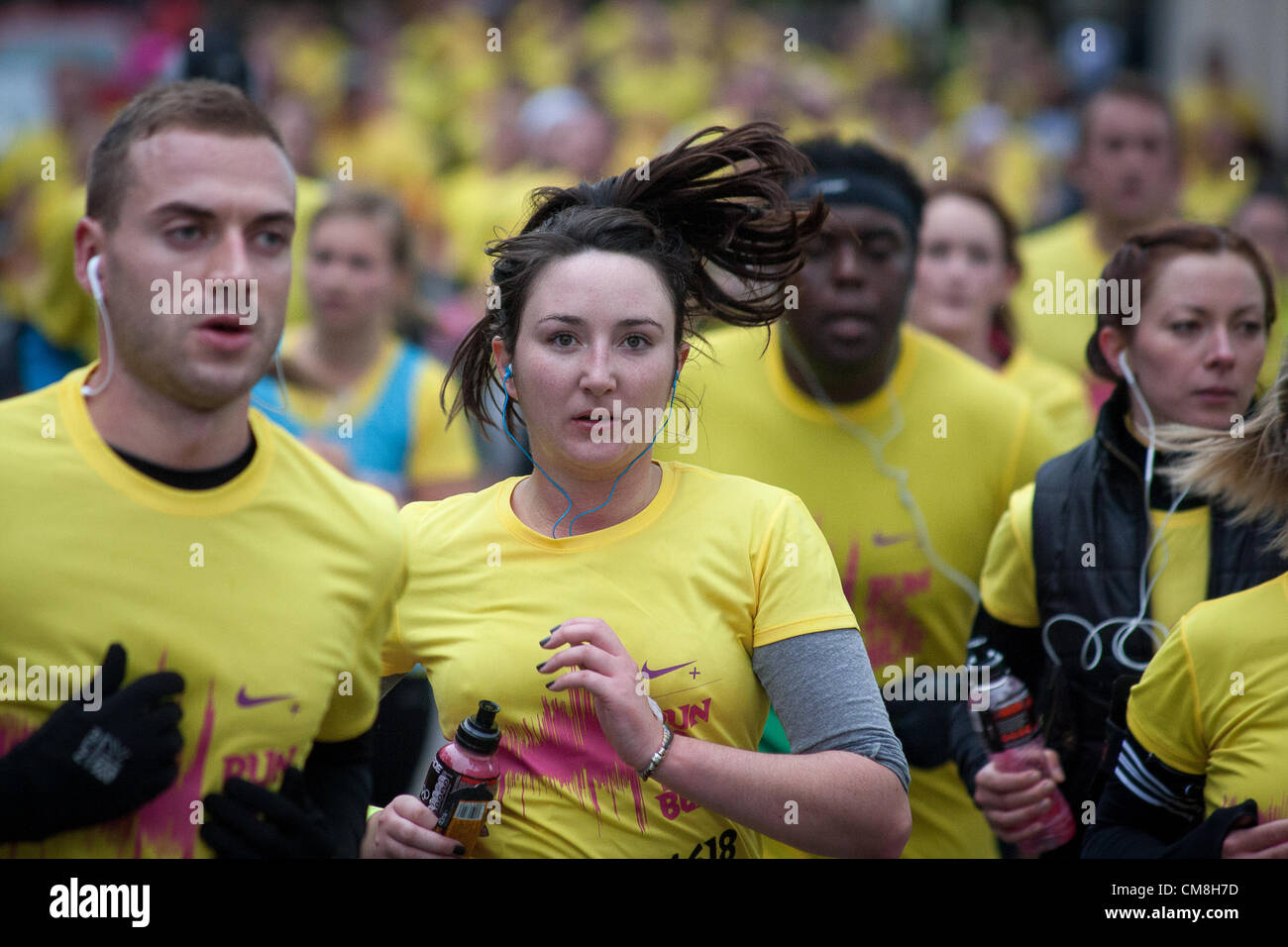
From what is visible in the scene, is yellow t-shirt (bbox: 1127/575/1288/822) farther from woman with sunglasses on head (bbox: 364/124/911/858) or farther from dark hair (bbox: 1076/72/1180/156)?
dark hair (bbox: 1076/72/1180/156)

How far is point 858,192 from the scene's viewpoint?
3.77 metres

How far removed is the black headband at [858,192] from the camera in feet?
12.3

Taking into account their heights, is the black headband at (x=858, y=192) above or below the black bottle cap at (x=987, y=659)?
above

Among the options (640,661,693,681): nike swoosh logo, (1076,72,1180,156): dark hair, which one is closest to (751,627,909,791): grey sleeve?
(640,661,693,681): nike swoosh logo

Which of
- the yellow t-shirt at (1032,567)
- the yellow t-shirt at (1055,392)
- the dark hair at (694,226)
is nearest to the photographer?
the dark hair at (694,226)

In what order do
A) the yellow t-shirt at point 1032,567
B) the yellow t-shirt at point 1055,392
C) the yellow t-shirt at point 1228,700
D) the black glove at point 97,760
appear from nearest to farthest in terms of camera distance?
1. the black glove at point 97,760
2. the yellow t-shirt at point 1228,700
3. the yellow t-shirt at point 1032,567
4. the yellow t-shirt at point 1055,392

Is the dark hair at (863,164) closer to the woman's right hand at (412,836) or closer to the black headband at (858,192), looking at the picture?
the black headband at (858,192)

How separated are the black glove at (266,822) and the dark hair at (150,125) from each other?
37.7 inches

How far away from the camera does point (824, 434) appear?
3.62m

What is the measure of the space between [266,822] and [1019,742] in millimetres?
→ 1467

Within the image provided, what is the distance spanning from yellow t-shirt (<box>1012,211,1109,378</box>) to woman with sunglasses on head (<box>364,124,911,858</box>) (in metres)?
2.45

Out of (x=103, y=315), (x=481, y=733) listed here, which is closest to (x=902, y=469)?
(x=481, y=733)

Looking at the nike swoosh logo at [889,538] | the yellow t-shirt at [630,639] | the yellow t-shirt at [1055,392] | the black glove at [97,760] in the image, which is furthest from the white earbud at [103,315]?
the yellow t-shirt at [1055,392]
